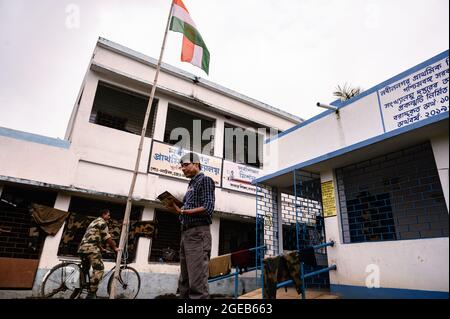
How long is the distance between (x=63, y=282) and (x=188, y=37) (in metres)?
5.75

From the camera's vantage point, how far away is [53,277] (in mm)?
5930

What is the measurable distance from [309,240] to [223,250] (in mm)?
3403

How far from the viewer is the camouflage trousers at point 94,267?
5.25 metres

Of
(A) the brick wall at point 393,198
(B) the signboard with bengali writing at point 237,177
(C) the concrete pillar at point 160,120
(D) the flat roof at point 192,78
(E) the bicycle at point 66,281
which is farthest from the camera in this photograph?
(B) the signboard with bengali writing at point 237,177

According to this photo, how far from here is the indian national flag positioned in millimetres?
6082

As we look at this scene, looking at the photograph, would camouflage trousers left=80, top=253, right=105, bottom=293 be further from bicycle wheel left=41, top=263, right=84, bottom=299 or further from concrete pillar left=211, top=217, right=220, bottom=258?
concrete pillar left=211, top=217, right=220, bottom=258

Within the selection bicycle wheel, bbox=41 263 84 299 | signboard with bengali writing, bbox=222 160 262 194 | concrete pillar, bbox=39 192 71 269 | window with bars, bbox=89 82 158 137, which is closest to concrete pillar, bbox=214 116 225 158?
signboard with bengali writing, bbox=222 160 262 194

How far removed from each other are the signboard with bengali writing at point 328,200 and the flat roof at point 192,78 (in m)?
5.47

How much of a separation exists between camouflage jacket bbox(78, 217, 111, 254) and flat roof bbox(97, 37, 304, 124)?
5095 millimetres

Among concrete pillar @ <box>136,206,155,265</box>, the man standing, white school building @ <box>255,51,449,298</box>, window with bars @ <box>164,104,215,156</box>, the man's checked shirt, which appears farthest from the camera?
window with bars @ <box>164,104,215,156</box>

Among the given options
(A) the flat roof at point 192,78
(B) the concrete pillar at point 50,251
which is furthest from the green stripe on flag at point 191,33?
(B) the concrete pillar at point 50,251

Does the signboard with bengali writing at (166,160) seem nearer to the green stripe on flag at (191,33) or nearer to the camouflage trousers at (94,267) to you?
the green stripe on flag at (191,33)

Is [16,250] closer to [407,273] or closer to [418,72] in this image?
[407,273]
